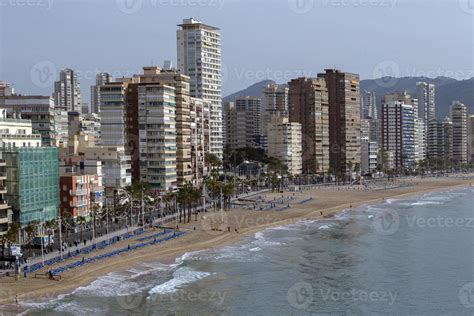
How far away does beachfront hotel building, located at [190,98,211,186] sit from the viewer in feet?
348

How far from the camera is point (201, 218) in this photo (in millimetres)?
80188

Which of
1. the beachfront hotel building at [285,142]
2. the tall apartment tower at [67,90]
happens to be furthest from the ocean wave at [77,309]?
the tall apartment tower at [67,90]

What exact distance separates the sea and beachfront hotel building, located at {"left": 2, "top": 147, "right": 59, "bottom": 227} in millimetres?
12479

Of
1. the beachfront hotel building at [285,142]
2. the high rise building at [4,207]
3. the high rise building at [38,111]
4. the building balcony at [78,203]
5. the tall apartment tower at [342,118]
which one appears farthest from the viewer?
the tall apartment tower at [342,118]

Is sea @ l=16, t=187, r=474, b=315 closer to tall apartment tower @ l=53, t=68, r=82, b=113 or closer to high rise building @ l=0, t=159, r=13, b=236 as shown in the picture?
high rise building @ l=0, t=159, r=13, b=236

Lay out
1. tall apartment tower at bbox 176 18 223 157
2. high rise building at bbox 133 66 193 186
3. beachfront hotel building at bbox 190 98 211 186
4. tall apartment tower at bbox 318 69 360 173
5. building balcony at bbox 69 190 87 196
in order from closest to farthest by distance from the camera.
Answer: building balcony at bbox 69 190 87 196 → high rise building at bbox 133 66 193 186 → beachfront hotel building at bbox 190 98 211 186 → tall apartment tower at bbox 176 18 223 157 → tall apartment tower at bbox 318 69 360 173

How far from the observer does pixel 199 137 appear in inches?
4363

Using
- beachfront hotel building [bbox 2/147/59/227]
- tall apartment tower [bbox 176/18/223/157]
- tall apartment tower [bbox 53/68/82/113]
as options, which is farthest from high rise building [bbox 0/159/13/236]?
tall apartment tower [bbox 53/68/82/113]

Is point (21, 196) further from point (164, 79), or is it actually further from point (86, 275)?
point (164, 79)

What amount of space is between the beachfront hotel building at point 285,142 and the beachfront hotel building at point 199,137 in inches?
1596

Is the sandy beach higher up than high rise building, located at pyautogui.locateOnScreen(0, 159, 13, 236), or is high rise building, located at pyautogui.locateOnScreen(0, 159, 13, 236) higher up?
high rise building, located at pyautogui.locateOnScreen(0, 159, 13, 236)

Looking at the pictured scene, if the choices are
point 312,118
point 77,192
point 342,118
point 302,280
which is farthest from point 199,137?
point 342,118

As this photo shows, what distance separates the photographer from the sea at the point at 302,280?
4122 centimetres

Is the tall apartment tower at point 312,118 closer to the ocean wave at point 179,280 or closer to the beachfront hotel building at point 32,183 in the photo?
the beachfront hotel building at point 32,183
